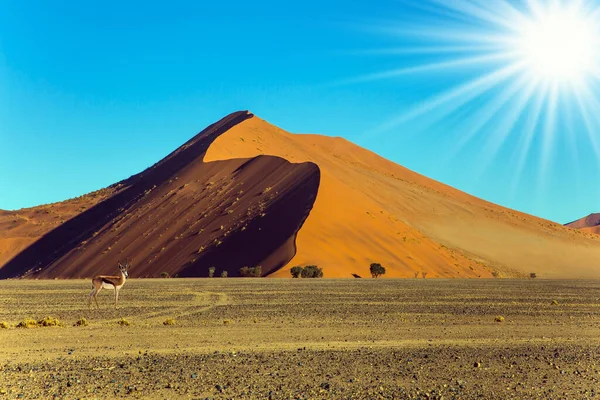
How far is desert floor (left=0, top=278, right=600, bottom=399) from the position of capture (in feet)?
30.0

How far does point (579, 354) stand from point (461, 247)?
68.6m

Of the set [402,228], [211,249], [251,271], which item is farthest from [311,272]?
[402,228]

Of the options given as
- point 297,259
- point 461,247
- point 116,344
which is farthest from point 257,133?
point 116,344

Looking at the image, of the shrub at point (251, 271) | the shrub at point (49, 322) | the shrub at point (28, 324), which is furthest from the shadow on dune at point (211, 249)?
the shrub at point (28, 324)

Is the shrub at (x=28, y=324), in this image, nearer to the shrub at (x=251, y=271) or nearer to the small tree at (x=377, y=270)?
the shrub at (x=251, y=271)

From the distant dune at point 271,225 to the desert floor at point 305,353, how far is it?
32033mm

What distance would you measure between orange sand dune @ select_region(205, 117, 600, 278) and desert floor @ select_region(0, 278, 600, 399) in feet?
105

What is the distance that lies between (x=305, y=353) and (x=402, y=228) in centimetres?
6131

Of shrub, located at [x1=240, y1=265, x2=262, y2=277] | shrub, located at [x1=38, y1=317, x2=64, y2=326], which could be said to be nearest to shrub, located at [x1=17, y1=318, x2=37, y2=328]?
shrub, located at [x1=38, y1=317, x2=64, y2=326]

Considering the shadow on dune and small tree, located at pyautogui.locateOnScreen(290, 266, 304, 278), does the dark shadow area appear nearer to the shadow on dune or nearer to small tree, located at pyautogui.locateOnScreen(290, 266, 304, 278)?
the shadow on dune

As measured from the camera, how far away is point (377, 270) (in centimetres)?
5444

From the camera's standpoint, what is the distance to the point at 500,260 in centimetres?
7969

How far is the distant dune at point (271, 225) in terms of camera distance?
60594 mm

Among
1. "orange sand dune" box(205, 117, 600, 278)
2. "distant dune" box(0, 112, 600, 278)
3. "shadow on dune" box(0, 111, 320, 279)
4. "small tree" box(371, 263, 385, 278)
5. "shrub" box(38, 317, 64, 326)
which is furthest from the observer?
"distant dune" box(0, 112, 600, 278)
